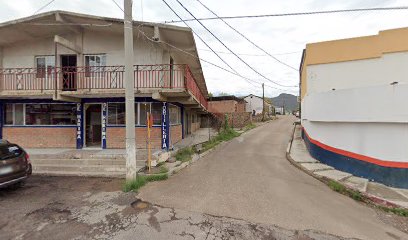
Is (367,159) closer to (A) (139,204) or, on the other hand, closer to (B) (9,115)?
(A) (139,204)

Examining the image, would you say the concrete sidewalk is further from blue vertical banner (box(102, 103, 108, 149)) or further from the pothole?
blue vertical banner (box(102, 103, 108, 149))

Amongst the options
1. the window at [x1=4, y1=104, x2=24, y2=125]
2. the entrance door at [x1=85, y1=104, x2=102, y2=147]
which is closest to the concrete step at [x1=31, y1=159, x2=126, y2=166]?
the entrance door at [x1=85, y1=104, x2=102, y2=147]

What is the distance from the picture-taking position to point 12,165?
5.52 m

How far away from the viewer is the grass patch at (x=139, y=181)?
5918 millimetres

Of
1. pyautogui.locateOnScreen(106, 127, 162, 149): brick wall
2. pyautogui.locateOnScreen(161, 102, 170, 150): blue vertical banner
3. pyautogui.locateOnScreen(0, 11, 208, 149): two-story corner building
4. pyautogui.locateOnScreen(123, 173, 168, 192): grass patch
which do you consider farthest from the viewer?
pyautogui.locateOnScreen(106, 127, 162, 149): brick wall

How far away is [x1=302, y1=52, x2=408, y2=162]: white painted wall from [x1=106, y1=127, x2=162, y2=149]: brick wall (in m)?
6.86

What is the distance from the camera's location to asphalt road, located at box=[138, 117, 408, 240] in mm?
4191

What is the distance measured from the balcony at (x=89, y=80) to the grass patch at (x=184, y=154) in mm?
2492

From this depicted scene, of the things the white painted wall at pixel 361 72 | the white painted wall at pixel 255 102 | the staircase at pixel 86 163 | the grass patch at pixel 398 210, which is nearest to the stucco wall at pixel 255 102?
the white painted wall at pixel 255 102

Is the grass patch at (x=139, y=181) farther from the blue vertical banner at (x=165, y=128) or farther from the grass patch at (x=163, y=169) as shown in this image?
the blue vertical banner at (x=165, y=128)

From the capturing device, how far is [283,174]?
767 cm

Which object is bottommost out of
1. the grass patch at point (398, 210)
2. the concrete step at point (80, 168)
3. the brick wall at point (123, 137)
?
the grass patch at point (398, 210)

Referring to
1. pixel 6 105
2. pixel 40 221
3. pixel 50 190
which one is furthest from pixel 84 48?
pixel 40 221

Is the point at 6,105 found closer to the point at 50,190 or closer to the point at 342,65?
the point at 50,190
